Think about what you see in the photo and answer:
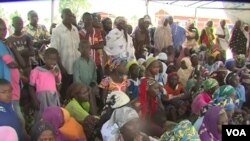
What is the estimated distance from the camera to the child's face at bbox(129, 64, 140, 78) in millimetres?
2463

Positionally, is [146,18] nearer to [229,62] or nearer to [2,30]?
[229,62]

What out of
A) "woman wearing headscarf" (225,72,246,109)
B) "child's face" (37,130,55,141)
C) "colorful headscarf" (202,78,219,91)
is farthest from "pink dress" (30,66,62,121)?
"woman wearing headscarf" (225,72,246,109)

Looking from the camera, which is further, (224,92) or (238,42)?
(238,42)

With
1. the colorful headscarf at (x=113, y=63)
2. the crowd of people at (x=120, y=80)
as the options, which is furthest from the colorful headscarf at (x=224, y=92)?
the colorful headscarf at (x=113, y=63)

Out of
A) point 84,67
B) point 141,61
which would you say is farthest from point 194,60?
point 84,67

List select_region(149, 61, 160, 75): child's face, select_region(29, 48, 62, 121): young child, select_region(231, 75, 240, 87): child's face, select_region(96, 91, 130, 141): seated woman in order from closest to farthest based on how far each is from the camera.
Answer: select_region(96, 91, 130, 141): seated woman < select_region(29, 48, 62, 121): young child < select_region(149, 61, 160, 75): child's face < select_region(231, 75, 240, 87): child's face

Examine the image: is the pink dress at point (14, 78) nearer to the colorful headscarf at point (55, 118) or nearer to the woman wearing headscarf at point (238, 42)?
the colorful headscarf at point (55, 118)

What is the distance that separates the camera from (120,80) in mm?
2367

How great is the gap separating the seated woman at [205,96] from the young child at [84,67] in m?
Result: 0.48

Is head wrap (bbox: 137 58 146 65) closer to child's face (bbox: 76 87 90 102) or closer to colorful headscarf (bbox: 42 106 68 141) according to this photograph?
child's face (bbox: 76 87 90 102)

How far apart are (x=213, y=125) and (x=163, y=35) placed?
71 centimetres

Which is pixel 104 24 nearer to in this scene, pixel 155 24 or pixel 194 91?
pixel 155 24

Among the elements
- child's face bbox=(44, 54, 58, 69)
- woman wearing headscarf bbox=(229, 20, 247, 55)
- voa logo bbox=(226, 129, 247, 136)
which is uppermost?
woman wearing headscarf bbox=(229, 20, 247, 55)

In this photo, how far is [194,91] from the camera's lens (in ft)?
8.07
